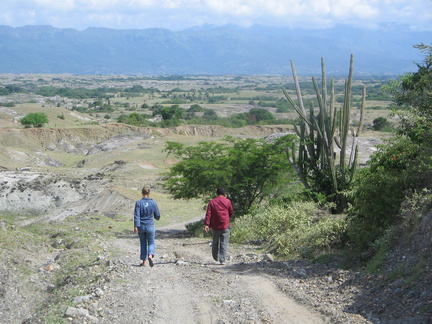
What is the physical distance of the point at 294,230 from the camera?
44.2 feet

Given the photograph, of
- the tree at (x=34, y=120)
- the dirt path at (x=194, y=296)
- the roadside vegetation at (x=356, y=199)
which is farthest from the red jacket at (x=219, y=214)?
the tree at (x=34, y=120)

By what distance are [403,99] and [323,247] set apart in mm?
4564

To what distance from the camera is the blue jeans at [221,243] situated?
11.5m

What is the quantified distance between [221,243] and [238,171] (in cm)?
734

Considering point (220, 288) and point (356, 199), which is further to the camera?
point (356, 199)

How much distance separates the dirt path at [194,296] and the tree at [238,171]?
6.14 m

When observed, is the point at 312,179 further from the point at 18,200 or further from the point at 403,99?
the point at 18,200

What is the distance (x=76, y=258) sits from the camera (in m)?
14.0

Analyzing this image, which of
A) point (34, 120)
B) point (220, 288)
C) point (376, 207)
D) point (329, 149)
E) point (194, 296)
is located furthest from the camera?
point (34, 120)

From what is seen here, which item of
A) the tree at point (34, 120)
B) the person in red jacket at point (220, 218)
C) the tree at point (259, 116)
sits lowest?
the tree at point (259, 116)

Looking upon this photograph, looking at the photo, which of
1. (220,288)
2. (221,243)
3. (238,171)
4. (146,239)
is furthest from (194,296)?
(238,171)

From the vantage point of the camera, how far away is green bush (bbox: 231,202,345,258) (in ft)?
38.4

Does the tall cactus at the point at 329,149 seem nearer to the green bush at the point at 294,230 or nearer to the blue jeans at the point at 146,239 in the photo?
the green bush at the point at 294,230

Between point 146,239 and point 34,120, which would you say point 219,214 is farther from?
point 34,120
